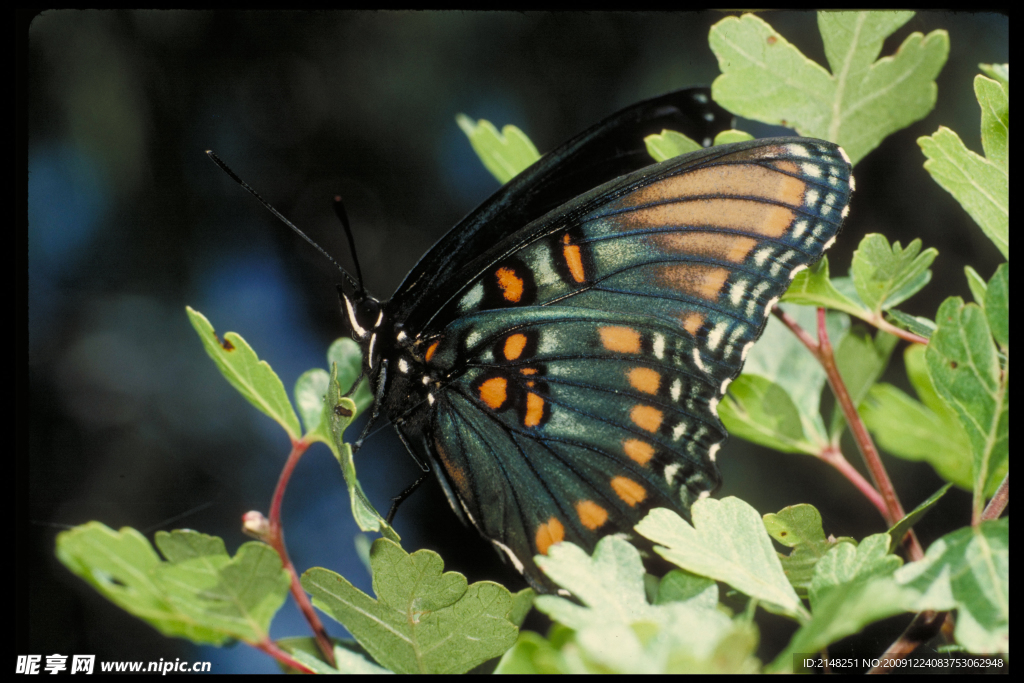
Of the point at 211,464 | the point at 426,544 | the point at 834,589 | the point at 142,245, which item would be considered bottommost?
the point at 426,544

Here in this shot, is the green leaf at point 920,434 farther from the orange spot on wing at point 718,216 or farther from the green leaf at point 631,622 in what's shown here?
the green leaf at point 631,622

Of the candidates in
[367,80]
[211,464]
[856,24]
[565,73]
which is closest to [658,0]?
[856,24]

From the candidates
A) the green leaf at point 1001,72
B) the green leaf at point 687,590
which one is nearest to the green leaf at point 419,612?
the green leaf at point 687,590

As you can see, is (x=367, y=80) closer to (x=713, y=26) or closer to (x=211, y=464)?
(x=713, y=26)

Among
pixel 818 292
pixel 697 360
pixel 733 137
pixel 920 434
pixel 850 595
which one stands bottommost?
pixel 920 434

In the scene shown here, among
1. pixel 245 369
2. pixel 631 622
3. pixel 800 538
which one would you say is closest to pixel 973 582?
pixel 800 538

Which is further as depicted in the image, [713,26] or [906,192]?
[906,192]

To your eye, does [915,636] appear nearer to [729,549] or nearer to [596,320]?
[729,549]
